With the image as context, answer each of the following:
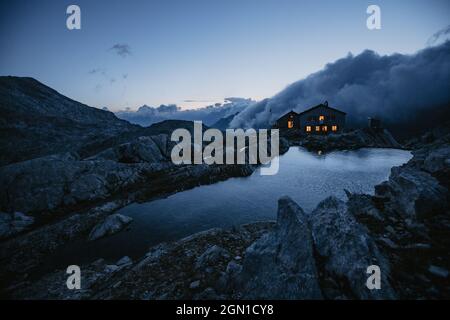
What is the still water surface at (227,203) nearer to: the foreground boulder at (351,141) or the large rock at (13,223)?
the large rock at (13,223)

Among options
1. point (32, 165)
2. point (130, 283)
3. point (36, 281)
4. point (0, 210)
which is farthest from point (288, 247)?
point (32, 165)

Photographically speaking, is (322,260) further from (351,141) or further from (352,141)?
(352,141)

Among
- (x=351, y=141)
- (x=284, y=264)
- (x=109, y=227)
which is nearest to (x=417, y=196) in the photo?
(x=284, y=264)

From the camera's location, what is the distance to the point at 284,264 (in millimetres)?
7559

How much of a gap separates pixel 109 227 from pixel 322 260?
1812cm

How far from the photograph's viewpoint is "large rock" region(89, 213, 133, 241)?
57.4 feet

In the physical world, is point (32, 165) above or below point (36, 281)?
above

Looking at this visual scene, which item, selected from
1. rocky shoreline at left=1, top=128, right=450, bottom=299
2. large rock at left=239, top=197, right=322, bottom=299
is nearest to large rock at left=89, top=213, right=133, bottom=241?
rocky shoreline at left=1, top=128, right=450, bottom=299

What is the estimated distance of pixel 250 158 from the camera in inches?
1914

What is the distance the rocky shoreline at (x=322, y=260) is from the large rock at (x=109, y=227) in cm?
452

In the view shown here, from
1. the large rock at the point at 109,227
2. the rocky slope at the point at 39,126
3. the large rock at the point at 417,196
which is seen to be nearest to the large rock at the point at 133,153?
the large rock at the point at 109,227

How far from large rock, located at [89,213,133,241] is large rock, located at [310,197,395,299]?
17414 mm
